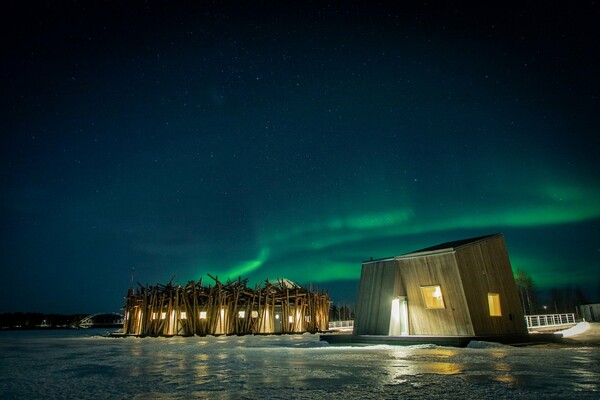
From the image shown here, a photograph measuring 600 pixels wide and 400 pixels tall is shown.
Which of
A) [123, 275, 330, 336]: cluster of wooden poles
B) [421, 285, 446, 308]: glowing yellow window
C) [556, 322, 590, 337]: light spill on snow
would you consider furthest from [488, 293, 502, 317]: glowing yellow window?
[123, 275, 330, 336]: cluster of wooden poles

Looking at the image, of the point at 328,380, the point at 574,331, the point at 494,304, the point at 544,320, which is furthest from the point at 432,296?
the point at 544,320

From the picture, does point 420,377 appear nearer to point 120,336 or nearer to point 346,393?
point 346,393

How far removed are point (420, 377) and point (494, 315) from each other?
43.7ft

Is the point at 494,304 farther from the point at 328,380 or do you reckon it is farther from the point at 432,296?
the point at 328,380

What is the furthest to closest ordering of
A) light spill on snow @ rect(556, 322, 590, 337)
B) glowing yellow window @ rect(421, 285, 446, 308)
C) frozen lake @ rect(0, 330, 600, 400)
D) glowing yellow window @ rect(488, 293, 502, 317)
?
light spill on snow @ rect(556, 322, 590, 337) < glowing yellow window @ rect(421, 285, 446, 308) < glowing yellow window @ rect(488, 293, 502, 317) < frozen lake @ rect(0, 330, 600, 400)

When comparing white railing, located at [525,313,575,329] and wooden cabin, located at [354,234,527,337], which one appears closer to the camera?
wooden cabin, located at [354,234,527,337]

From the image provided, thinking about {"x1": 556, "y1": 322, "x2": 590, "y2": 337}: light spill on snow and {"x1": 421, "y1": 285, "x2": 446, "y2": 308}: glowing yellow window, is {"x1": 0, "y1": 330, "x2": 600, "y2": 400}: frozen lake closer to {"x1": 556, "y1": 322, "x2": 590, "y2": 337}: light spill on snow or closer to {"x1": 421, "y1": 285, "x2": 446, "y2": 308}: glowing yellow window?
{"x1": 421, "y1": 285, "x2": 446, "y2": 308}: glowing yellow window

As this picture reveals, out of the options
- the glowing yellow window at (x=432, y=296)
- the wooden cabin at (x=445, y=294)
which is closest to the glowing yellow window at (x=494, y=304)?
the wooden cabin at (x=445, y=294)

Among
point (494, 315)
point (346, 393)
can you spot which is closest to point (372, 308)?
point (494, 315)

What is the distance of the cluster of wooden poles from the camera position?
38.1 meters

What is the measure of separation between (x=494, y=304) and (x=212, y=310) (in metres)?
25.3

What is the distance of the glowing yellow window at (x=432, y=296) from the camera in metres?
20.4

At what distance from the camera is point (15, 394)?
Result: 8.00 m

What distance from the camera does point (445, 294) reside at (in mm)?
19906
